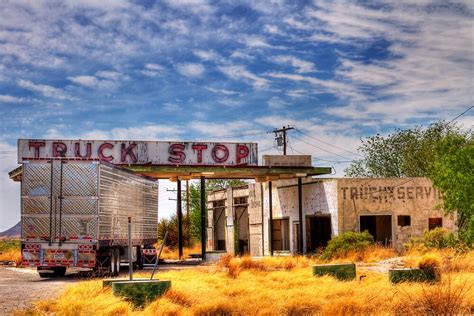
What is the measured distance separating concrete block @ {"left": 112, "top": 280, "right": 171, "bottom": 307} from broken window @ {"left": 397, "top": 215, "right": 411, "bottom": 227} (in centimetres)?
2529

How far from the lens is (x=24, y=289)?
20266mm

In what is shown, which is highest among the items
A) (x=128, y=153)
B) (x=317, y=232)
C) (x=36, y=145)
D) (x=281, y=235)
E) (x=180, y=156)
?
(x=36, y=145)

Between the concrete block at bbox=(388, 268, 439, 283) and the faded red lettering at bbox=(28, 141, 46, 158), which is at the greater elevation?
the faded red lettering at bbox=(28, 141, 46, 158)

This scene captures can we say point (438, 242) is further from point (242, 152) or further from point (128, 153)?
point (128, 153)

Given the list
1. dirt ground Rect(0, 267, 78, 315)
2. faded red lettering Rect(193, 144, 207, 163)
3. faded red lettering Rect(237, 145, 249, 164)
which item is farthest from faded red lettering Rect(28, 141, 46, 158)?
dirt ground Rect(0, 267, 78, 315)

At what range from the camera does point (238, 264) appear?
2419cm

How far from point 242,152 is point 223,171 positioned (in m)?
3.53

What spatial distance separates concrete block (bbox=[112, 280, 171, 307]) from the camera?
48.4 feet

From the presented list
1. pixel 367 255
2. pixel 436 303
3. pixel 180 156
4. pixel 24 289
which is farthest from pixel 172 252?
pixel 436 303

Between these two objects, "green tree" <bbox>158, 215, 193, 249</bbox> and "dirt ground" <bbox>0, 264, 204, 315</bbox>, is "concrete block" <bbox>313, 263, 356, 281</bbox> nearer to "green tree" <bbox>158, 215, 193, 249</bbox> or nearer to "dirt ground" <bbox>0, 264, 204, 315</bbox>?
"dirt ground" <bbox>0, 264, 204, 315</bbox>

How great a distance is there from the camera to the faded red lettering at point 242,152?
134 ft

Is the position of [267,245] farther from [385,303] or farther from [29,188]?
[385,303]

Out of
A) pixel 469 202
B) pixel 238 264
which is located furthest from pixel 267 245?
pixel 238 264

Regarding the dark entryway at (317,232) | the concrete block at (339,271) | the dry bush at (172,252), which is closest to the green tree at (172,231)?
the dry bush at (172,252)
